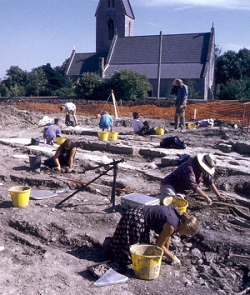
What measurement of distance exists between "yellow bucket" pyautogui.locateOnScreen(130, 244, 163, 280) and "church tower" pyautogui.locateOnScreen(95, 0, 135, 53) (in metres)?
47.2

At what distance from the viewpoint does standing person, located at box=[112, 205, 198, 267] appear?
13.2 ft

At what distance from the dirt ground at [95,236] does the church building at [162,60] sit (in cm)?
2777

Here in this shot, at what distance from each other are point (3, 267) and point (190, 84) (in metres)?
33.5

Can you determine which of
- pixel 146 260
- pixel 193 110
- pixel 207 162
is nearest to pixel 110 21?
pixel 193 110

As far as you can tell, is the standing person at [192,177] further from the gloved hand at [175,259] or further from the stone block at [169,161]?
the stone block at [169,161]

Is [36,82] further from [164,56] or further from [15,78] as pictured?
[164,56]

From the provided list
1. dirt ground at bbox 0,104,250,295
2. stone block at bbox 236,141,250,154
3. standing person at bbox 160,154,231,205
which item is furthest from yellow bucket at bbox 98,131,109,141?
Answer: standing person at bbox 160,154,231,205

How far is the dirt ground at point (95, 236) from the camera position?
12.7 ft

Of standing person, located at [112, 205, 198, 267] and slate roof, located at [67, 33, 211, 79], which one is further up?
slate roof, located at [67, 33, 211, 79]

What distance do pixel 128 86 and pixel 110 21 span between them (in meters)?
24.2

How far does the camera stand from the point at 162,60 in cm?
4091

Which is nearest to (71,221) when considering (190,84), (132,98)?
(132,98)

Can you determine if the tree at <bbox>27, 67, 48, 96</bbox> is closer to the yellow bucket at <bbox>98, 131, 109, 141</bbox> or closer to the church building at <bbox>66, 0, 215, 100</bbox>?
the church building at <bbox>66, 0, 215, 100</bbox>

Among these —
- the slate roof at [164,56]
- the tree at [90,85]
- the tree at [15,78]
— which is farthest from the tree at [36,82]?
the tree at [90,85]
